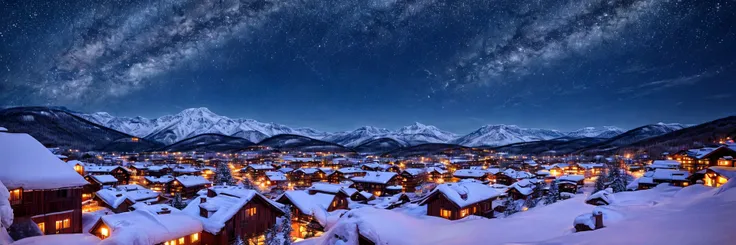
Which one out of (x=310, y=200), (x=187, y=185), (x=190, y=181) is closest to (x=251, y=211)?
(x=310, y=200)

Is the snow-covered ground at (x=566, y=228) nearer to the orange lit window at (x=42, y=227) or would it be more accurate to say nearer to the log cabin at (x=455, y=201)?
the log cabin at (x=455, y=201)

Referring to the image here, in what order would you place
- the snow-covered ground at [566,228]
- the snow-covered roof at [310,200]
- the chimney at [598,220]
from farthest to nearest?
the snow-covered roof at [310,200]
the chimney at [598,220]
the snow-covered ground at [566,228]

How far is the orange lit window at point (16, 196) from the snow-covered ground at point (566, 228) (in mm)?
17396

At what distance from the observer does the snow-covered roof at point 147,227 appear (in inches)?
779

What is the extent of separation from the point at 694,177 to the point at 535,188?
19.5 meters

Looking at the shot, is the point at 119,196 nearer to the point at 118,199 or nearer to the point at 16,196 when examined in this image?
the point at 118,199

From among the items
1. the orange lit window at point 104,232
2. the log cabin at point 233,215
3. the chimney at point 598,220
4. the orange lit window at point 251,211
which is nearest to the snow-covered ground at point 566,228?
the chimney at point 598,220

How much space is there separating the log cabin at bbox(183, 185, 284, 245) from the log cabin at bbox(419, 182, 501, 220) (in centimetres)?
1433

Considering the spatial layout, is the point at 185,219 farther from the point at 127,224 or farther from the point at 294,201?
the point at 294,201

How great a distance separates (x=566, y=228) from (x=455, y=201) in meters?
11.0

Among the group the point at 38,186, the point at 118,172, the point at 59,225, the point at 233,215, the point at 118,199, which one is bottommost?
the point at 118,199

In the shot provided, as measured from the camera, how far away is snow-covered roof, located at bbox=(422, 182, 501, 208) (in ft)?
96.4

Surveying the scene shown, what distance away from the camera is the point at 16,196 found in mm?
19578

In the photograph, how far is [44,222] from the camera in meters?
21.0
